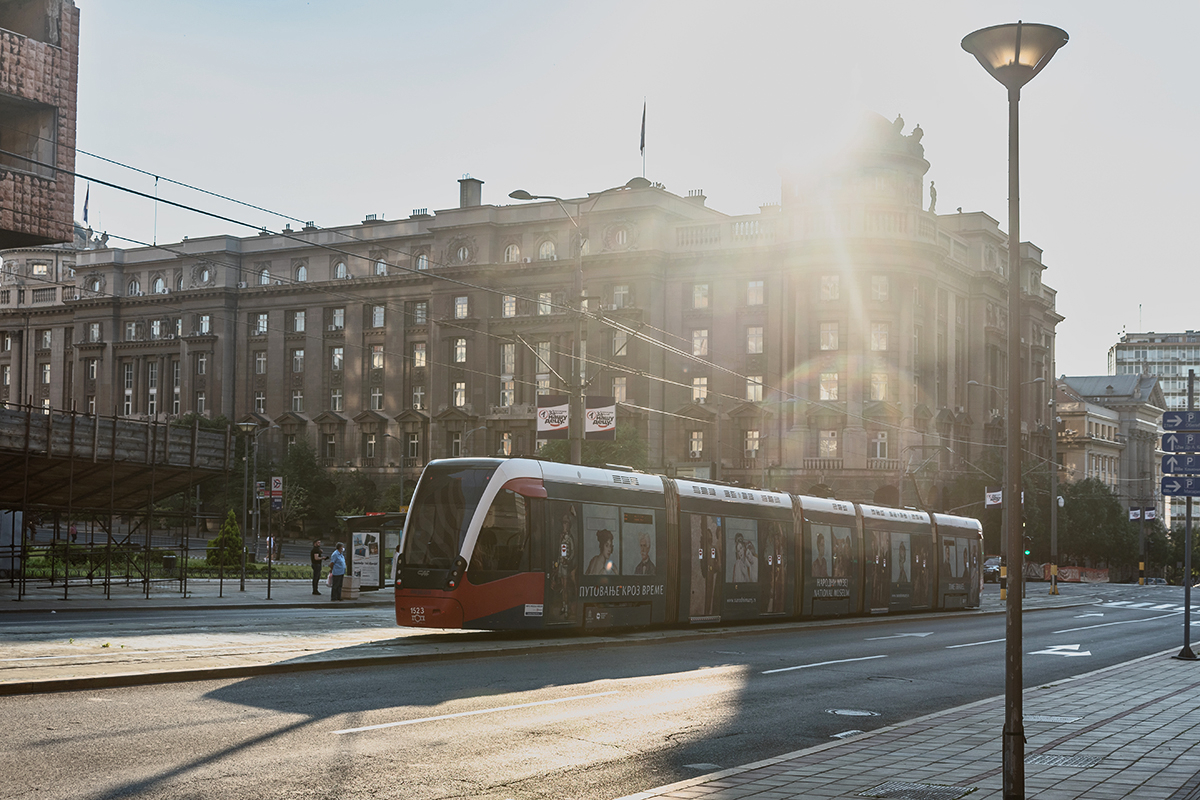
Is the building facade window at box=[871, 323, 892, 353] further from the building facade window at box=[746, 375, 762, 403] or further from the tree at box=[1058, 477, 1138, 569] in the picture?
the tree at box=[1058, 477, 1138, 569]

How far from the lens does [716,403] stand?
285 feet

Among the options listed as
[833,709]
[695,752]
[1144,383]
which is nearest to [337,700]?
[695,752]

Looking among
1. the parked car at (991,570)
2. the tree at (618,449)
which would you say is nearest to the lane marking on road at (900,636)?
the tree at (618,449)

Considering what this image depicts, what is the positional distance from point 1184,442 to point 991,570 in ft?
218

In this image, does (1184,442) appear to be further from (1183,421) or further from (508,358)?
(508,358)

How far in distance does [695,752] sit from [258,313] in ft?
338

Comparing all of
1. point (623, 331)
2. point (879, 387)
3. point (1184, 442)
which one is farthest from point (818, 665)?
point (623, 331)

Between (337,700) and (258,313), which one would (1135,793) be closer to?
(337,700)

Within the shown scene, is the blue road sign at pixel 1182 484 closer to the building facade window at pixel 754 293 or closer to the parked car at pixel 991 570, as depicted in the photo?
the parked car at pixel 991 570

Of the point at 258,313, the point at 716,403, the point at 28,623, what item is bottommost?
the point at 28,623

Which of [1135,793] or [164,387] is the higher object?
[164,387]

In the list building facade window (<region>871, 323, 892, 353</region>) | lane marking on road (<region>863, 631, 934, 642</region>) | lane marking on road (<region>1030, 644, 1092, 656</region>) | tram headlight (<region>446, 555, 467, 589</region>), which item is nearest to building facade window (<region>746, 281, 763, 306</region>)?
building facade window (<region>871, 323, 892, 353</region>)

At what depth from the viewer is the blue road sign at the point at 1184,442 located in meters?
20.5

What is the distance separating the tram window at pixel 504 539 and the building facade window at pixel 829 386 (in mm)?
63444
